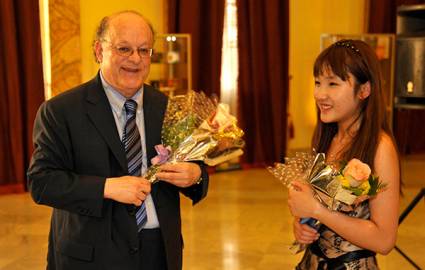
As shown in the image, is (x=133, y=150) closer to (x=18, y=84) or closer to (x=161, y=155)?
(x=161, y=155)

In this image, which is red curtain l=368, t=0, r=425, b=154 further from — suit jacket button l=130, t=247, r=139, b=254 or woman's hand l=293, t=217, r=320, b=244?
suit jacket button l=130, t=247, r=139, b=254

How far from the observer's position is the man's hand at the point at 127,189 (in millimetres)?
1767

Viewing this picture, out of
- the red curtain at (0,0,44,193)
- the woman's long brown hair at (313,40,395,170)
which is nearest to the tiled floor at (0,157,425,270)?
the red curtain at (0,0,44,193)

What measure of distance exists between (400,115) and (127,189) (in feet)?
26.5

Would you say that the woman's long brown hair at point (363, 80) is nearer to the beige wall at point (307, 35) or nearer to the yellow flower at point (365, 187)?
the yellow flower at point (365, 187)

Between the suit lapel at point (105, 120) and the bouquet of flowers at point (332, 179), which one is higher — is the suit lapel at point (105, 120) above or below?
above

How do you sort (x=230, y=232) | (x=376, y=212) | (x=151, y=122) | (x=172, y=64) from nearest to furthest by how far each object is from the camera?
(x=376, y=212)
(x=151, y=122)
(x=230, y=232)
(x=172, y=64)

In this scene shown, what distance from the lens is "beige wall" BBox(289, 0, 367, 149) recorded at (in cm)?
864

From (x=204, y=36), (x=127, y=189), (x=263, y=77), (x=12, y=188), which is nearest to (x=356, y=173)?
(x=127, y=189)

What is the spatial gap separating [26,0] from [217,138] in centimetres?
494

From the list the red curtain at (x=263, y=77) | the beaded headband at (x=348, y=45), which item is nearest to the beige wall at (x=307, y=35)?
the red curtain at (x=263, y=77)

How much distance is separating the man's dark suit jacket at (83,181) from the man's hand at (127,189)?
0.03 metres

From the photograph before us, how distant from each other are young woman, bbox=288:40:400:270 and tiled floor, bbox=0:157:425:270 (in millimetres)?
2326

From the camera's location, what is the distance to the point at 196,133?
1.93m
